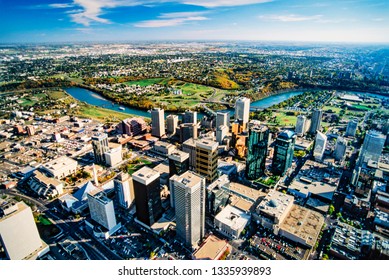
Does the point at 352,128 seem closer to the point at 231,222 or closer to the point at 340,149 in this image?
the point at 340,149

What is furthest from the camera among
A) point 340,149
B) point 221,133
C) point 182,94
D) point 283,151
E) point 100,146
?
point 182,94

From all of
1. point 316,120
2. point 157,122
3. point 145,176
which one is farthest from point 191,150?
point 316,120

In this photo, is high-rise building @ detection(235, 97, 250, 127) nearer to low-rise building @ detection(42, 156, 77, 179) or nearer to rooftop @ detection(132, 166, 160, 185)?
rooftop @ detection(132, 166, 160, 185)

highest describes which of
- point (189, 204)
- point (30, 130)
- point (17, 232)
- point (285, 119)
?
point (189, 204)

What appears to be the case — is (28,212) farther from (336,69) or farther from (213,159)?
(336,69)

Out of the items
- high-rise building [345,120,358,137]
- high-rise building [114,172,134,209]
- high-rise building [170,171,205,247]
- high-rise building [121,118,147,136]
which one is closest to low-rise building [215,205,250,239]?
high-rise building [170,171,205,247]

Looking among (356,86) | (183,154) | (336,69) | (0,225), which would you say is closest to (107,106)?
(183,154)
